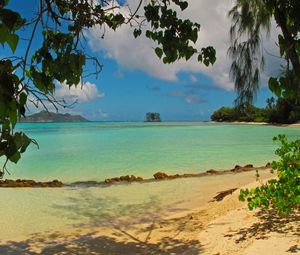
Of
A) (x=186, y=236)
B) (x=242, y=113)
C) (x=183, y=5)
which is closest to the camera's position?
(x=183, y=5)

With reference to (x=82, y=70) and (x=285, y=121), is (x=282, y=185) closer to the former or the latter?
(x=82, y=70)

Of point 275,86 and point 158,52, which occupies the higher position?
point 158,52

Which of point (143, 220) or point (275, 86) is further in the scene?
point (143, 220)

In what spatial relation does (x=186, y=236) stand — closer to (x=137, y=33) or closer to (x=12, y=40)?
(x=137, y=33)

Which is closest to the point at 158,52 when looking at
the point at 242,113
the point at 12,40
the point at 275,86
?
the point at 275,86

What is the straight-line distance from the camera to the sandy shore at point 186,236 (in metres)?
4.43

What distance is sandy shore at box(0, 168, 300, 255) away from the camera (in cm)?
443

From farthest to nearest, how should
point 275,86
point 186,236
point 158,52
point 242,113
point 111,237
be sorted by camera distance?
1. point 111,237
2. point 186,236
3. point 242,113
4. point 158,52
5. point 275,86

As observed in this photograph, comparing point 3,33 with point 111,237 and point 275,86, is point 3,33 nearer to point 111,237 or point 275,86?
point 275,86

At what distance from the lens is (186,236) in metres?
5.64

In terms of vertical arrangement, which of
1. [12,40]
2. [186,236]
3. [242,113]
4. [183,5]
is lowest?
[186,236]

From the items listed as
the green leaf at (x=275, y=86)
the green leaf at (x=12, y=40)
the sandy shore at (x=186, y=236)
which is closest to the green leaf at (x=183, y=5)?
the green leaf at (x=275, y=86)

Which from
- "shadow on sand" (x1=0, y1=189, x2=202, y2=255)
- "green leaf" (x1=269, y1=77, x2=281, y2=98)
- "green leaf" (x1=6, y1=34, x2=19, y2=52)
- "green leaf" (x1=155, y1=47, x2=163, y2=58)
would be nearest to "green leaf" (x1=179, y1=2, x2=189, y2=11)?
"green leaf" (x1=155, y1=47, x2=163, y2=58)

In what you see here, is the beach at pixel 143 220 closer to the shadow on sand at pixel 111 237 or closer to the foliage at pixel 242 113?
the shadow on sand at pixel 111 237
